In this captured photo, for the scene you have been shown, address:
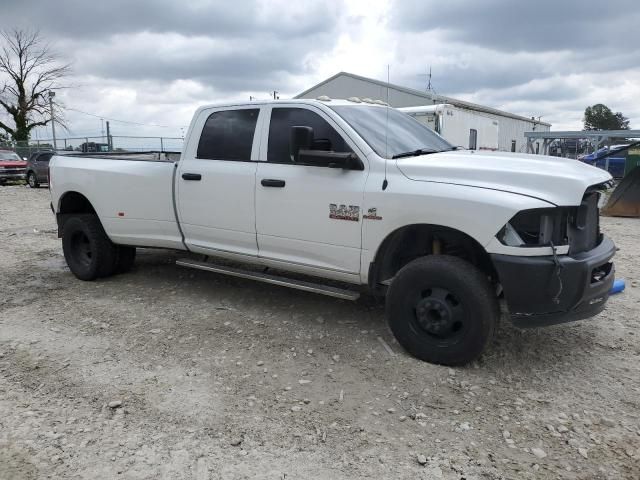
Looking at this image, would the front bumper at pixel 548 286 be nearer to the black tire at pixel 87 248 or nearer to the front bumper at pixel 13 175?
the black tire at pixel 87 248

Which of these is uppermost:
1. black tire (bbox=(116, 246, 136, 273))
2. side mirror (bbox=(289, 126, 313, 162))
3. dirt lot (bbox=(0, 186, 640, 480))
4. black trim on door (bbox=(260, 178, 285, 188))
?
side mirror (bbox=(289, 126, 313, 162))

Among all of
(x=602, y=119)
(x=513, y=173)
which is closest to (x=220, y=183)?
(x=513, y=173)

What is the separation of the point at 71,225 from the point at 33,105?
41696 mm

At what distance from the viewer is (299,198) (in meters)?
4.32

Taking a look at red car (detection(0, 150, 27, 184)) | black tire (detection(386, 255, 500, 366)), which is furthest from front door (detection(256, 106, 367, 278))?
red car (detection(0, 150, 27, 184))

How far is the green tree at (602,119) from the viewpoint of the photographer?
66438mm

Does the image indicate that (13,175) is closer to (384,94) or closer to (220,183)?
(384,94)

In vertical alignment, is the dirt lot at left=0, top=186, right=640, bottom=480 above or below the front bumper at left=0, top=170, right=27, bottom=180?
below

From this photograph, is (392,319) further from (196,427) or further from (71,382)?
(71,382)

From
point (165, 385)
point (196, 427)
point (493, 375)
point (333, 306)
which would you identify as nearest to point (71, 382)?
point (165, 385)

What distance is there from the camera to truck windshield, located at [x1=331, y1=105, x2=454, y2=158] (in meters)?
4.20

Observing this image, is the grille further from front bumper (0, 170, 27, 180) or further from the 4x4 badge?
the 4x4 badge

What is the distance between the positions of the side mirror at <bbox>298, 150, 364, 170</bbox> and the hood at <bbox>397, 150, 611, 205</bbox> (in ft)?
1.10

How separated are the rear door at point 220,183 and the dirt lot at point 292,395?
2.25 feet
